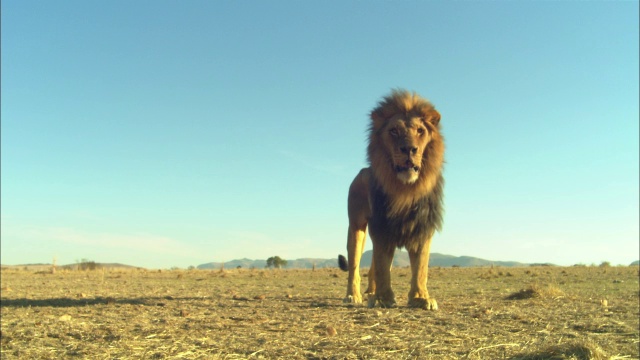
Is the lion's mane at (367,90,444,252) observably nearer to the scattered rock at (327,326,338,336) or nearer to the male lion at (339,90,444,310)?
the male lion at (339,90,444,310)

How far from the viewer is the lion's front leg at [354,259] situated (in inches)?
343

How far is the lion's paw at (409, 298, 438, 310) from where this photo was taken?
269 inches

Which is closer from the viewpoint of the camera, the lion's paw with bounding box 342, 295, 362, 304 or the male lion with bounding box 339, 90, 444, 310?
the male lion with bounding box 339, 90, 444, 310

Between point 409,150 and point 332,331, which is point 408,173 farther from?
point 332,331

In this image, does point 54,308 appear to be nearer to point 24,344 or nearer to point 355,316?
point 24,344

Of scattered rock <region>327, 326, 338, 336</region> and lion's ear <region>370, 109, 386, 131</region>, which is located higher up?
lion's ear <region>370, 109, 386, 131</region>

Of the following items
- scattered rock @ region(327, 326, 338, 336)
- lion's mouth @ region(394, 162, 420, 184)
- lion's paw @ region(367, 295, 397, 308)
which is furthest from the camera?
lion's paw @ region(367, 295, 397, 308)

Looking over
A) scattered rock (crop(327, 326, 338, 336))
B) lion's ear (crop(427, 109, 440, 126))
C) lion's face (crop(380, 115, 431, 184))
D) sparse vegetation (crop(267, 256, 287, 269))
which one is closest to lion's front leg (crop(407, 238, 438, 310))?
lion's face (crop(380, 115, 431, 184))

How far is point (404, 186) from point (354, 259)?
2696mm

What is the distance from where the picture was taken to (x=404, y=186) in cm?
689

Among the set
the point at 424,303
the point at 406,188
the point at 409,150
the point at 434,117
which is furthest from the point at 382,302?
the point at 434,117

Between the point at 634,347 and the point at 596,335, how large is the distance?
1.78ft

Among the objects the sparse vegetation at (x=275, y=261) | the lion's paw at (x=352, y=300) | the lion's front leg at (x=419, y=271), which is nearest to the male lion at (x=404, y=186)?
the lion's front leg at (x=419, y=271)

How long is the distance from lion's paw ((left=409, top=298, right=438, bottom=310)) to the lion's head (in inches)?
55.5
